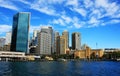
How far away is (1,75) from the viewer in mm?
76500

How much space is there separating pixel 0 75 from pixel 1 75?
A: 0.42 meters

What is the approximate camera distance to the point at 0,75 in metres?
76.7
